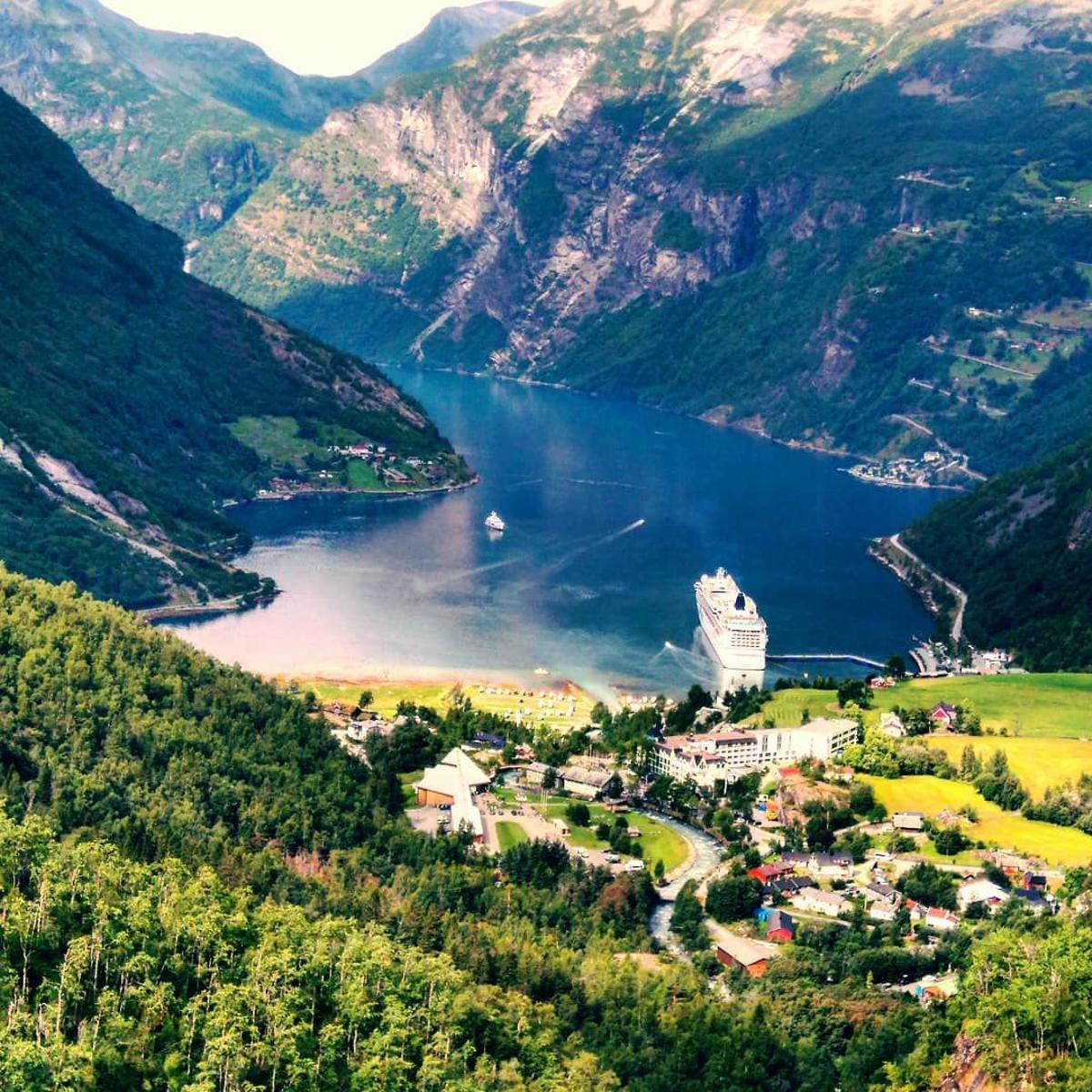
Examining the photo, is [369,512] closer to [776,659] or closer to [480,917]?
[776,659]

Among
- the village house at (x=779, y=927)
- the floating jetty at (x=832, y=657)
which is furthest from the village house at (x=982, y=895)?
the floating jetty at (x=832, y=657)

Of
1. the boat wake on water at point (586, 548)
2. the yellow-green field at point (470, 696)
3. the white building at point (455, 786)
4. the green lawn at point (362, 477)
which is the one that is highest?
the green lawn at point (362, 477)

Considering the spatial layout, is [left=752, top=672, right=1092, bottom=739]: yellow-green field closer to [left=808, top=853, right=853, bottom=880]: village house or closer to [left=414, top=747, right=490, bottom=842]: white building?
[left=414, top=747, right=490, bottom=842]: white building

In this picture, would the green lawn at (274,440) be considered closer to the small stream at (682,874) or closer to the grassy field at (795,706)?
the grassy field at (795,706)

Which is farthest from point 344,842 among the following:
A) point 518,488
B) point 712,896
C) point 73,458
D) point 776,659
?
point 518,488

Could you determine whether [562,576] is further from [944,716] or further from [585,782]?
[585,782]

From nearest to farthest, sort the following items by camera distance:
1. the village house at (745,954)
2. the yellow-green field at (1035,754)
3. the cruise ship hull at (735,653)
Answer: the village house at (745,954)
the yellow-green field at (1035,754)
the cruise ship hull at (735,653)
